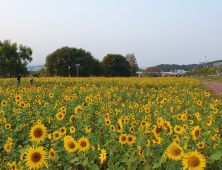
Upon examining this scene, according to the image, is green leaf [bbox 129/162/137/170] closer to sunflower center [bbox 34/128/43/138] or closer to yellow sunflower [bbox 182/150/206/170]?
yellow sunflower [bbox 182/150/206/170]

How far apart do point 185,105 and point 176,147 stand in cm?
628

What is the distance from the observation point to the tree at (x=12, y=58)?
1806 inches

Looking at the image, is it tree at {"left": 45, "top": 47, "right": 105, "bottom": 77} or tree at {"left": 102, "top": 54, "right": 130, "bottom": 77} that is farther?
tree at {"left": 102, "top": 54, "right": 130, "bottom": 77}

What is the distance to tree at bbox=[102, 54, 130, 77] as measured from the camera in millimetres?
67375

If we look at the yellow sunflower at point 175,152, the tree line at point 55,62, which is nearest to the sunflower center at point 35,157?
the yellow sunflower at point 175,152

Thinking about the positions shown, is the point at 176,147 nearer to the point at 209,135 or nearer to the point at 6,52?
the point at 209,135

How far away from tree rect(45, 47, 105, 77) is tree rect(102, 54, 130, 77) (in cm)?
1350

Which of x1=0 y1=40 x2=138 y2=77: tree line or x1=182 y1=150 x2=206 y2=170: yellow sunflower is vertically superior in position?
x1=0 y1=40 x2=138 y2=77: tree line

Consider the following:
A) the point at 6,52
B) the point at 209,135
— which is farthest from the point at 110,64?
the point at 209,135

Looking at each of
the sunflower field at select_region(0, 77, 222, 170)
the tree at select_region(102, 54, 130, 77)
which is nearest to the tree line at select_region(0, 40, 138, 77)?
the tree at select_region(102, 54, 130, 77)

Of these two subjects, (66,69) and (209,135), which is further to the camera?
(66,69)

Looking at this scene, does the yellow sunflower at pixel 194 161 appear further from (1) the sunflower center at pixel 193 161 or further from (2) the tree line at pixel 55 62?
(2) the tree line at pixel 55 62

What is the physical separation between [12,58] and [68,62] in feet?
43.7

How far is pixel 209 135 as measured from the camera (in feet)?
10.3
